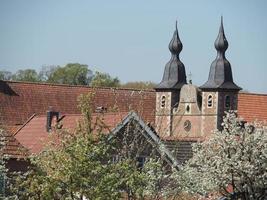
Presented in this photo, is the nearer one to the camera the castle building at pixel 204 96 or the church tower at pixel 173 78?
the castle building at pixel 204 96

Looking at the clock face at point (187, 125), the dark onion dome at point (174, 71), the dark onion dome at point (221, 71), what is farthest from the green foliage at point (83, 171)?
the dark onion dome at point (174, 71)

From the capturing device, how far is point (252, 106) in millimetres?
58656

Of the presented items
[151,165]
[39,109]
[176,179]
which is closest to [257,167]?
[176,179]

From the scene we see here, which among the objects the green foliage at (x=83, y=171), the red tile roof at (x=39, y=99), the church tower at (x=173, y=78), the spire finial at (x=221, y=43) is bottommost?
the green foliage at (x=83, y=171)

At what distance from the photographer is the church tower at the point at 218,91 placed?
5491 cm

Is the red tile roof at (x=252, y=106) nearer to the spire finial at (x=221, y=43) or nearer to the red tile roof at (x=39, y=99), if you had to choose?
the spire finial at (x=221, y=43)

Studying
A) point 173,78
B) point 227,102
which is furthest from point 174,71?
point 227,102

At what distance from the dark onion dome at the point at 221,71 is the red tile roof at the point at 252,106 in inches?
122

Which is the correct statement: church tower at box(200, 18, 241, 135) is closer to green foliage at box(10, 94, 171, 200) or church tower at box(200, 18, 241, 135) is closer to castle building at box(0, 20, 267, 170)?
castle building at box(0, 20, 267, 170)

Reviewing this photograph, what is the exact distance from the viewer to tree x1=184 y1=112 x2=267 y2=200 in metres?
30.5

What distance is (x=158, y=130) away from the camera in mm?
18016

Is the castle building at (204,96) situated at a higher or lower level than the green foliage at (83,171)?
higher

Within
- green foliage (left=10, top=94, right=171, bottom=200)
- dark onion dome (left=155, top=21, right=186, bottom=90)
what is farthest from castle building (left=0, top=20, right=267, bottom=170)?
green foliage (left=10, top=94, right=171, bottom=200)

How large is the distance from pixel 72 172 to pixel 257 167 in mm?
17175
